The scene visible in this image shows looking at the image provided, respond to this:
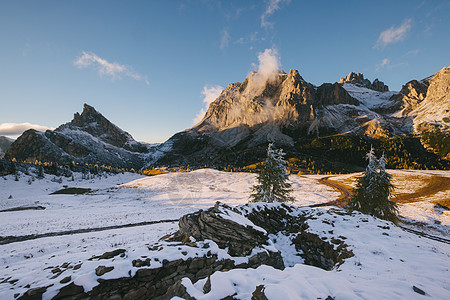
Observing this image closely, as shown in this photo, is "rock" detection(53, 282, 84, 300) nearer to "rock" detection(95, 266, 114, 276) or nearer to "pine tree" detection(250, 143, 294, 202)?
"rock" detection(95, 266, 114, 276)

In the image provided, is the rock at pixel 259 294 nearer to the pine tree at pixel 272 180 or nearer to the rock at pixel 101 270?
the rock at pixel 101 270

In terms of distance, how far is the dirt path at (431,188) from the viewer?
48.0m

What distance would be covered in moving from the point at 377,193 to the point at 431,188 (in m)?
53.9

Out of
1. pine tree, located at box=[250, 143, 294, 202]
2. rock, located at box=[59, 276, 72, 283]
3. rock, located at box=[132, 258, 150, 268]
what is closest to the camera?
rock, located at box=[59, 276, 72, 283]

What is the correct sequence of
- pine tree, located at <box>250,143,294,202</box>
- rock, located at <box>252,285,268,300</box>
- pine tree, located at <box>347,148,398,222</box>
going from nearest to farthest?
rock, located at <box>252,285,268,300</box> → pine tree, located at <box>347,148,398,222</box> → pine tree, located at <box>250,143,294,202</box>

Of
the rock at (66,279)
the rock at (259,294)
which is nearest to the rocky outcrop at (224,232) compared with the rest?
the rock at (259,294)

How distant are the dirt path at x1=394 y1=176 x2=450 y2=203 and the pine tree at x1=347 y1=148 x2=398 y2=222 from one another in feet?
112

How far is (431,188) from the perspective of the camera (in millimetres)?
54375

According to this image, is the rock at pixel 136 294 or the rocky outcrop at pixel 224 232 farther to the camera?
the rocky outcrop at pixel 224 232

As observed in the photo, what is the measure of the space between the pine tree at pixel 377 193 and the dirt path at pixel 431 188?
3411cm

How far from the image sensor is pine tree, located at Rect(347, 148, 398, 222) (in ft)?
76.0

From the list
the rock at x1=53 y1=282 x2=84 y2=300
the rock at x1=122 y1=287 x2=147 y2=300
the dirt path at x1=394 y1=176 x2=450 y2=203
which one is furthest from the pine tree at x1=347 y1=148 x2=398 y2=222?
the dirt path at x1=394 y1=176 x2=450 y2=203

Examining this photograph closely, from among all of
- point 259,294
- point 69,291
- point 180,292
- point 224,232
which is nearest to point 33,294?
point 69,291

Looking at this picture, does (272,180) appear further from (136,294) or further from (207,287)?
(207,287)
